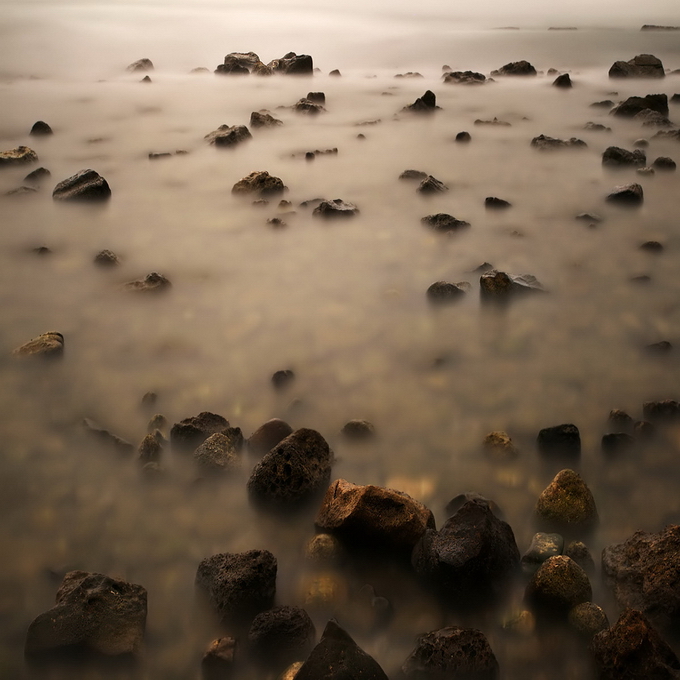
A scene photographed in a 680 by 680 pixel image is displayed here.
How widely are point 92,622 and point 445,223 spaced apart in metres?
2.13

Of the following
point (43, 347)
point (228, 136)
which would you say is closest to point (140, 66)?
point (228, 136)

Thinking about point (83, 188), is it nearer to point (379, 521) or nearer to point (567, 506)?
point (379, 521)

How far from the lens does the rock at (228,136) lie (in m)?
4.14

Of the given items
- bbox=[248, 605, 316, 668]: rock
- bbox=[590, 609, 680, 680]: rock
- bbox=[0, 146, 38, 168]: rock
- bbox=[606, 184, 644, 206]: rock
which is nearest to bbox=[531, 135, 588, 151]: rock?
bbox=[606, 184, 644, 206]: rock

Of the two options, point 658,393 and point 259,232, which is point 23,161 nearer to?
point 259,232

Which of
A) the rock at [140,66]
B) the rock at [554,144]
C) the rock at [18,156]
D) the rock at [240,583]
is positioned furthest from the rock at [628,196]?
the rock at [140,66]

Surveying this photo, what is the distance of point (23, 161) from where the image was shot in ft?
12.4

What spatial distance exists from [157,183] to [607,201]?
2.18 meters

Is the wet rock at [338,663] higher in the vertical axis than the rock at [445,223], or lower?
higher

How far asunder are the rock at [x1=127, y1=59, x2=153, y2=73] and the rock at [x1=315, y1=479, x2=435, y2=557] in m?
7.49

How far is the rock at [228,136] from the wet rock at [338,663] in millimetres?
3554

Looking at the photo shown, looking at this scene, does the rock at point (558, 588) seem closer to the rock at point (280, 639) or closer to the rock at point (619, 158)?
the rock at point (280, 639)

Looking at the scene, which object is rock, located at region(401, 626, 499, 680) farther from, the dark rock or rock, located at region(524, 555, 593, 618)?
the dark rock

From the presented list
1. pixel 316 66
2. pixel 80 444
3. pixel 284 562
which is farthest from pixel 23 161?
pixel 316 66
